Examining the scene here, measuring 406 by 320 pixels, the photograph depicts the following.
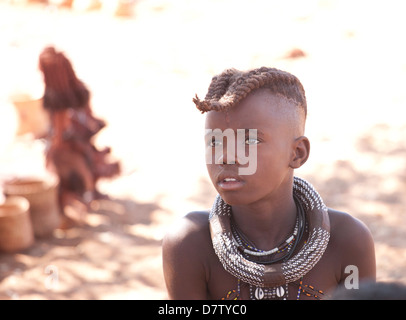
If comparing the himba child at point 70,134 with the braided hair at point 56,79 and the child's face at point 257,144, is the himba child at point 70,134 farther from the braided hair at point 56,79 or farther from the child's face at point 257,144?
the child's face at point 257,144

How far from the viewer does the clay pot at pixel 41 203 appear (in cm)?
558

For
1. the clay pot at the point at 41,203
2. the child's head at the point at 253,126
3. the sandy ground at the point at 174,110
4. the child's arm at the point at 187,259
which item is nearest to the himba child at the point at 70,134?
the clay pot at the point at 41,203

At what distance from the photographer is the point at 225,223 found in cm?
186

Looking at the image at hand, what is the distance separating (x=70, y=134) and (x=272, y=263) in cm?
425

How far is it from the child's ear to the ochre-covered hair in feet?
0.34

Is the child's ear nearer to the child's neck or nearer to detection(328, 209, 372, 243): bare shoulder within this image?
the child's neck

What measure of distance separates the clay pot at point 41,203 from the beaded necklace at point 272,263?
3979 mm

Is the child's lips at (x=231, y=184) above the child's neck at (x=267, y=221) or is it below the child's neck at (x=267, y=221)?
above

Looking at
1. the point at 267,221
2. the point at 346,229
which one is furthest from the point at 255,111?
the point at 346,229

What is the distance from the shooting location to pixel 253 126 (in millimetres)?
1706

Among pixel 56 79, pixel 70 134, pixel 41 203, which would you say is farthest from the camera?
pixel 70 134

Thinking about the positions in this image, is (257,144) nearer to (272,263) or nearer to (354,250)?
(272,263)
